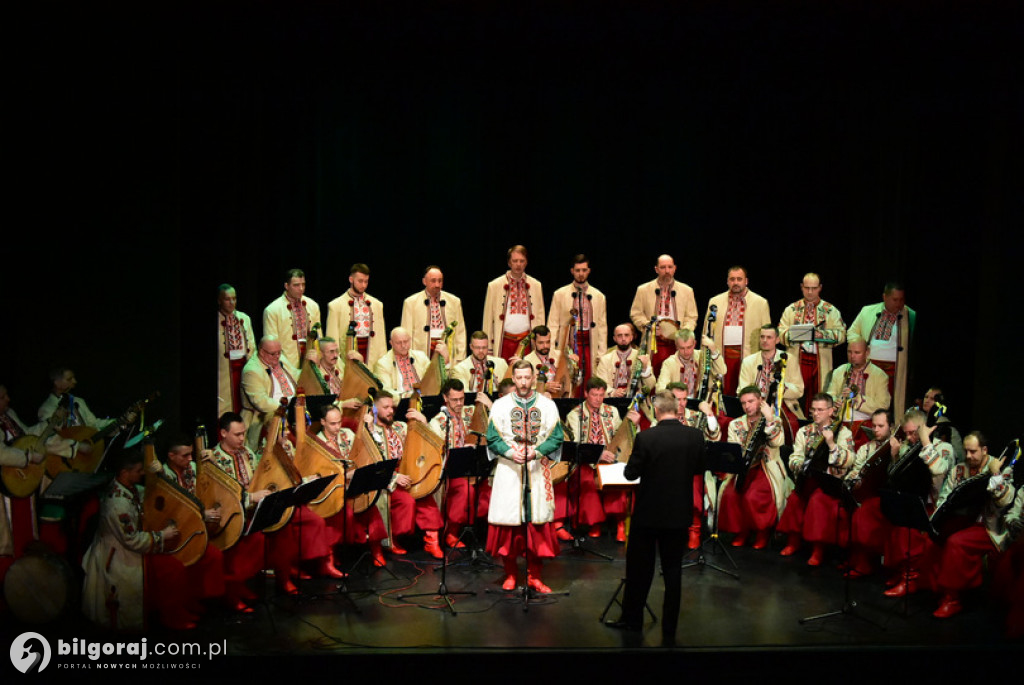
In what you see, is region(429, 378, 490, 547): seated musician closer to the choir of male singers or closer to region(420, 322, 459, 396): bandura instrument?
the choir of male singers

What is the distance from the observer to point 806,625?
22.9ft

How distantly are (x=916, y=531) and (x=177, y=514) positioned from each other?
5583 mm

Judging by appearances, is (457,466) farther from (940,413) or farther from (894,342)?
(894,342)


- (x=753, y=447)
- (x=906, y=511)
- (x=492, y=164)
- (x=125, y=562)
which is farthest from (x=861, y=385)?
(x=125, y=562)

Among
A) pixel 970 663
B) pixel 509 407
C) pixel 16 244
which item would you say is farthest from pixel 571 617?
pixel 16 244

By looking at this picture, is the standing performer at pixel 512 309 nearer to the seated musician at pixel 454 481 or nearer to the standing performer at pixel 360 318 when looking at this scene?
the standing performer at pixel 360 318

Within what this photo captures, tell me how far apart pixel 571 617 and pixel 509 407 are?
1.61 meters

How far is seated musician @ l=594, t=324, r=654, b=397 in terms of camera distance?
33.0ft

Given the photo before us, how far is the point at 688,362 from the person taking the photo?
10.2m

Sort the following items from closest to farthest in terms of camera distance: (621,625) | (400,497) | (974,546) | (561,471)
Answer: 1. (621,625)
2. (974,546)
3. (400,497)
4. (561,471)

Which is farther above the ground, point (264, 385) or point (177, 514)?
point (264, 385)

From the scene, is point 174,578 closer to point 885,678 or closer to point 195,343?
point 195,343

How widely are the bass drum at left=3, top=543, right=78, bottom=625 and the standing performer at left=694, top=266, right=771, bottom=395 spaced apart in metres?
6.92

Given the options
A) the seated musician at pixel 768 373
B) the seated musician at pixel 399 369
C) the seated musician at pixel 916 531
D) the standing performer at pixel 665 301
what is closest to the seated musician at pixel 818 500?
the seated musician at pixel 916 531
